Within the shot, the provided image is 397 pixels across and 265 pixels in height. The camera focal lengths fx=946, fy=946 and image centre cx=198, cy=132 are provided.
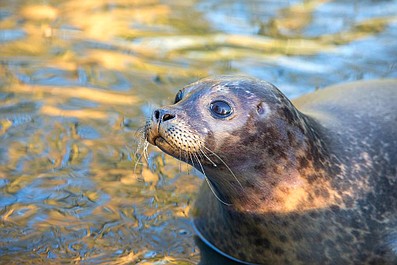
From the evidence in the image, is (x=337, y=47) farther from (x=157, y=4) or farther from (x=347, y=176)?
(x=347, y=176)

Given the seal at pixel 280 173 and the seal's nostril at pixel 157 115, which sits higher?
the seal's nostril at pixel 157 115

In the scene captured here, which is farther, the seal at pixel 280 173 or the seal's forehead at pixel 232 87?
the seal's forehead at pixel 232 87

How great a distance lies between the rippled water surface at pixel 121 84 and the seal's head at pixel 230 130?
81 centimetres

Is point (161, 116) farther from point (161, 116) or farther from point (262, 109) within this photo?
point (262, 109)

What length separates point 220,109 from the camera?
554cm

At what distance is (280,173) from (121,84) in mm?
3735

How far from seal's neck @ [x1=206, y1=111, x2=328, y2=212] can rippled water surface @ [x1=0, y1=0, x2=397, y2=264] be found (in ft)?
2.14

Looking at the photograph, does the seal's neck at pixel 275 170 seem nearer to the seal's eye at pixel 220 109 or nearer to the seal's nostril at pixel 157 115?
the seal's eye at pixel 220 109

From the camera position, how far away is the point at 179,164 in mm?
7340

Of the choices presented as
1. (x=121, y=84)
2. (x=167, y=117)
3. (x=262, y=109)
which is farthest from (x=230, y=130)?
(x=121, y=84)

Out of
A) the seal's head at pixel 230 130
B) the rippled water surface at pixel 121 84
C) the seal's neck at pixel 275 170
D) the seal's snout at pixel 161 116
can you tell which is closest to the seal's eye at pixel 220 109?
the seal's head at pixel 230 130

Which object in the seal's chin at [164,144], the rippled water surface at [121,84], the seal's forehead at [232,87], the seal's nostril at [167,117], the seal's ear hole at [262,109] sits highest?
the seal's forehead at [232,87]

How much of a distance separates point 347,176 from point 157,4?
268 inches

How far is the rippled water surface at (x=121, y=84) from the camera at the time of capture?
6.30 meters
